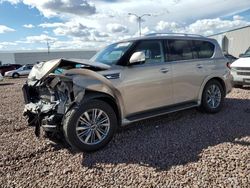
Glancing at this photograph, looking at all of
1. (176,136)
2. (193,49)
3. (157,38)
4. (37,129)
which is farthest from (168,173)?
(193,49)

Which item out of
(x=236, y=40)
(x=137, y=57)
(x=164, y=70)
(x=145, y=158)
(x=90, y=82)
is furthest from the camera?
(x=236, y=40)

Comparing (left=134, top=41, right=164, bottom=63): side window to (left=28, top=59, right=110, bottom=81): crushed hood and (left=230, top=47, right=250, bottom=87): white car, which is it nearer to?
(left=28, top=59, right=110, bottom=81): crushed hood

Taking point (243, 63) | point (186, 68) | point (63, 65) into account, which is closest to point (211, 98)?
point (186, 68)

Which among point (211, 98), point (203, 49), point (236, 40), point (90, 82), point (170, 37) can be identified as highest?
point (236, 40)

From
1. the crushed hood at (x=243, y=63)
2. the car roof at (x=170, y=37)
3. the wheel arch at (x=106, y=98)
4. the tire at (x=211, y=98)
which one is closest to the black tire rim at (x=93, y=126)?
the wheel arch at (x=106, y=98)

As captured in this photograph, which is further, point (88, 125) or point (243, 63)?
point (243, 63)

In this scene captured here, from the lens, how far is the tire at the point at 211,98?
561 cm

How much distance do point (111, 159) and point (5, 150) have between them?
6.31ft

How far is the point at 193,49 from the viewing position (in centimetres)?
551

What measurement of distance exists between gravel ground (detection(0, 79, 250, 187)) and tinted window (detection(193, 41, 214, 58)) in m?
1.54

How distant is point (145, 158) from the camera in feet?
11.8

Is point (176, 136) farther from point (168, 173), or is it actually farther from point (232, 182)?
point (232, 182)

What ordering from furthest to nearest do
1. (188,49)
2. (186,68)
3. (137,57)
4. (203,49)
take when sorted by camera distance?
1. (203,49)
2. (188,49)
3. (186,68)
4. (137,57)

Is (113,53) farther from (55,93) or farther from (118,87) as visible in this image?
(55,93)
